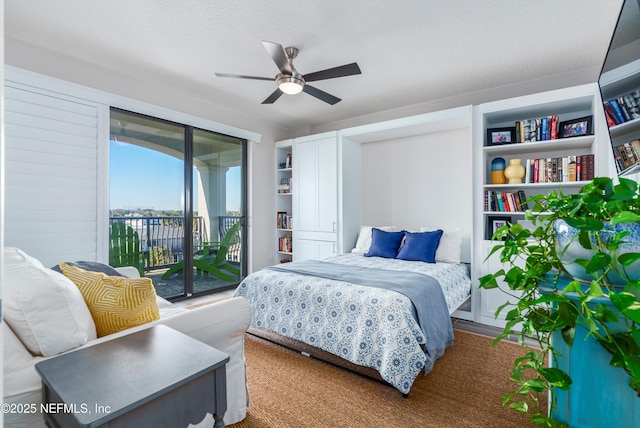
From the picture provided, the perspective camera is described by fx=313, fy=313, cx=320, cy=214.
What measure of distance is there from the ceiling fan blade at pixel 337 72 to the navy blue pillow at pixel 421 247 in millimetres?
1909

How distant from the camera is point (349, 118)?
15.7 ft

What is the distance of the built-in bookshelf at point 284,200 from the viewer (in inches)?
197

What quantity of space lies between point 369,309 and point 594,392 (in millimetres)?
1441

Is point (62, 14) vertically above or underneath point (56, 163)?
above

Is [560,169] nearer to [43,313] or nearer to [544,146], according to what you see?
[544,146]

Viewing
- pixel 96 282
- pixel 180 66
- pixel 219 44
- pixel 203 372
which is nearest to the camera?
pixel 203 372

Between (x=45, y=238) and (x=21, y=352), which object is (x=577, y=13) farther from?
(x=45, y=238)

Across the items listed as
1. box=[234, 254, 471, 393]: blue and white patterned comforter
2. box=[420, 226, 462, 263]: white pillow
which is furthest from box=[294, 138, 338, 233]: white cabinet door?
box=[234, 254, 471, 393]: blue and white patterned comforter

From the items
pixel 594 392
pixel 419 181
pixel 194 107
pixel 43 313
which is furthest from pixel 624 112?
pixel 194 107

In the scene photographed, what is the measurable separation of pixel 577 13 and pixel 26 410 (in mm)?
3747

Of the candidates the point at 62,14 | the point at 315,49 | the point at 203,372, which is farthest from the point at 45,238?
the point at 315,49

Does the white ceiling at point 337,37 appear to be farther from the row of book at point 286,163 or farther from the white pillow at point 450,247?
the white pillow at point 450,247

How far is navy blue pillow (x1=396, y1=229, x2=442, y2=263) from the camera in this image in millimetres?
3383

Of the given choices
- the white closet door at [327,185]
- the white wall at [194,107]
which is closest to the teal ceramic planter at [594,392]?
the white closet door at [327,185]
